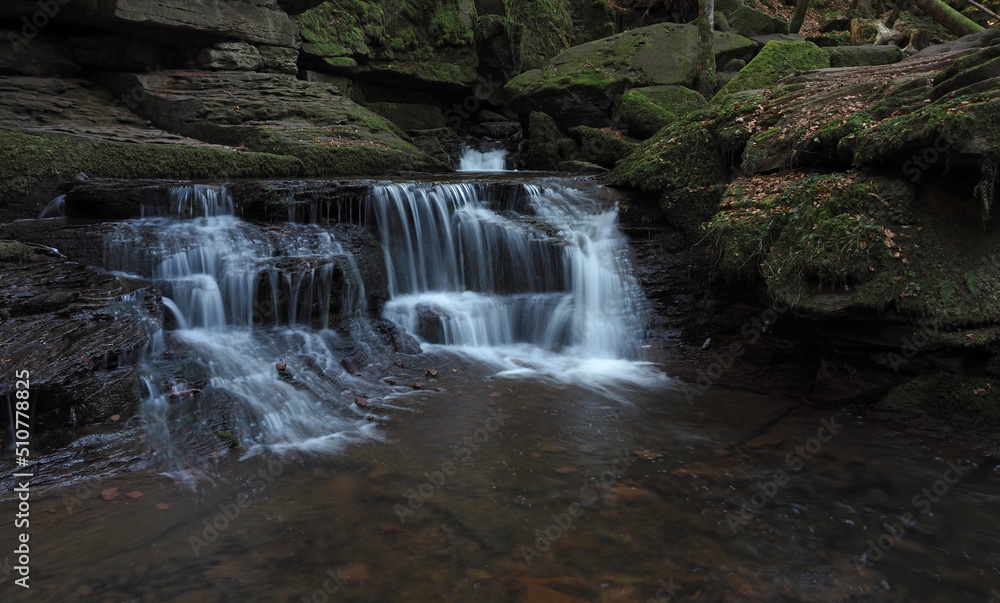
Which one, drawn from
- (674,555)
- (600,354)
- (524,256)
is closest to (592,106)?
(524,256)

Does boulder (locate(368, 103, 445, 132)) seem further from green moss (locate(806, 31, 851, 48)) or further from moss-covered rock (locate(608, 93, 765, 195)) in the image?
green moss (locate(806, 31, 851, 48))

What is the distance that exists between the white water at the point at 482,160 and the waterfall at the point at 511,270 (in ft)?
18.7

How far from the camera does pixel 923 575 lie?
3.30 m

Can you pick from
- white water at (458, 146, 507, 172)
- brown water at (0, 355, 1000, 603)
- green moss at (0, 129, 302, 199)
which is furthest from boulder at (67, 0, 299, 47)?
brown water at (0, 355, 1000, 603)

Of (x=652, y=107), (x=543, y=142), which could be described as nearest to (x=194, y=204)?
(x=543, y=142)

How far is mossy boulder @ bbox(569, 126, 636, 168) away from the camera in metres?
13.2

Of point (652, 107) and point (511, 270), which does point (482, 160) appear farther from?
point (511, 270)

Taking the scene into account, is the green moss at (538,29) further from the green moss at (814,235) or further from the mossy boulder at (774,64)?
the green moss at (814,235)

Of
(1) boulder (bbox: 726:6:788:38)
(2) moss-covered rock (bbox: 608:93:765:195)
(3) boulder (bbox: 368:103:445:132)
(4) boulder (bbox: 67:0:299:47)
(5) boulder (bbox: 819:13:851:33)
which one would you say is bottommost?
(2) moss-covered rock (bbox: 608:93:765:195)

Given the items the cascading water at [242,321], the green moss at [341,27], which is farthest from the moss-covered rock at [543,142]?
the cascading water at [242,321]

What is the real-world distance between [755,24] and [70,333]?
22257 mm

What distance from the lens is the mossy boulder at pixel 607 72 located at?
51.5ft

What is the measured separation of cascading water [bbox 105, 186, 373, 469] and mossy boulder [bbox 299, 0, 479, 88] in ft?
27.5

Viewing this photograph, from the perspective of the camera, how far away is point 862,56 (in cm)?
1300
